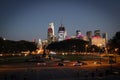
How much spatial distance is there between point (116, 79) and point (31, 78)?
57.0 ft

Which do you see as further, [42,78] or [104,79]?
[42,78]

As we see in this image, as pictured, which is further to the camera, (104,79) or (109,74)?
(109,74)

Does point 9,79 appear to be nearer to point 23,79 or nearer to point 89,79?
point 23,79

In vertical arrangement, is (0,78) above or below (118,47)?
below

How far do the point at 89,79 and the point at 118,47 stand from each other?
89834 millimetres

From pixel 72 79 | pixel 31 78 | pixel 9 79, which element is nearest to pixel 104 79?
pixel 72 79

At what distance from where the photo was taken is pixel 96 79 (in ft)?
181

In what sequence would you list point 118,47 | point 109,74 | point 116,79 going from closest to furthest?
point 116,79 < point 109,74 < point 118,47

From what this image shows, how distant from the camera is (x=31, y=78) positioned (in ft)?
193

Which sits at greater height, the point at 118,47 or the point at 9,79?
the point at 118,47

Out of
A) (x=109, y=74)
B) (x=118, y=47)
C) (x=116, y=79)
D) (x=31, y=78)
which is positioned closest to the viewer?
(x=116, y=79)

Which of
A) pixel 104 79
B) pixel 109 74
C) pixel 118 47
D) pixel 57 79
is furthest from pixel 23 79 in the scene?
pixel 118 47

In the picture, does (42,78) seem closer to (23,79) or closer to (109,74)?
(23,79)

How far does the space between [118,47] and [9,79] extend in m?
94.2
